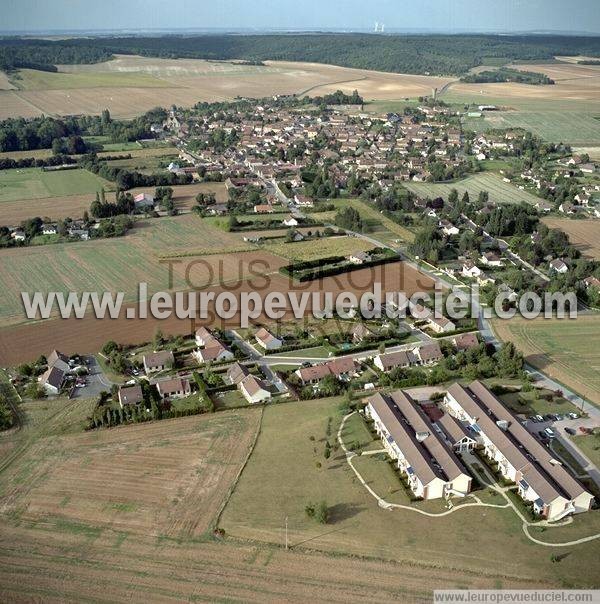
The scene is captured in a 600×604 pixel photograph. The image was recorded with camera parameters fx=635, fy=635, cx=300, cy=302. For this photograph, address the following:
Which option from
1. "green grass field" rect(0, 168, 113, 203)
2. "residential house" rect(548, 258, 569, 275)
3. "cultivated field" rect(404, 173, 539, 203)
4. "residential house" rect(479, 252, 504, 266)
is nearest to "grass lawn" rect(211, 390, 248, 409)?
"residential house" rect(479, 252, 504, 266)

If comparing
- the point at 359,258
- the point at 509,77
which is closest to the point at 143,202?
the point at 359,258

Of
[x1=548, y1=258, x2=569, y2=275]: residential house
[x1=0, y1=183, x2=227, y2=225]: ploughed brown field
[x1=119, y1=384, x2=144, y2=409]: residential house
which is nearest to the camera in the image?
[x1=119, y1=384, x2=144, y2=409]: residential house

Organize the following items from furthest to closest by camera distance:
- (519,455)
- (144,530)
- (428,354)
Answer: (428,354) < (519,455) < (144,530)

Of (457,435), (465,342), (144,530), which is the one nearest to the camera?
(144,530)

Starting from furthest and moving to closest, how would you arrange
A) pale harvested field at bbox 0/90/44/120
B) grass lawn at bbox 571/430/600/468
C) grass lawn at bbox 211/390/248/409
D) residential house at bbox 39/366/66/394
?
1. pale harvested field at bbox 0/90/44/120
2. residential house at bbox 39/366/66/394
3. grass lawn at bbox 211/390/248/409
4. grass lawn at bbox 571/430/600/468

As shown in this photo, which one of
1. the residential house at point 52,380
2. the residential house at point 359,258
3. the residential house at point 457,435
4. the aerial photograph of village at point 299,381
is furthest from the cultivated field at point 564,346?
the residential house at point 52,380

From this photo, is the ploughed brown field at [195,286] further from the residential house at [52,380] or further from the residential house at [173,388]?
the residential house at [173,388]

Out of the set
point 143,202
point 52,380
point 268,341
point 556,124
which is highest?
point 556,124

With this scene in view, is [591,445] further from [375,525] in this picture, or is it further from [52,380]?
[52,380]

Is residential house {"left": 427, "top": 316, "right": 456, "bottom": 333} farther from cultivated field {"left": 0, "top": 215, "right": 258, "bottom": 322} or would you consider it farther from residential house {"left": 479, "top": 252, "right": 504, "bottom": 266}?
cultivated field {"left": 0, "top": 215, "right": 258, "bottom": 322}
